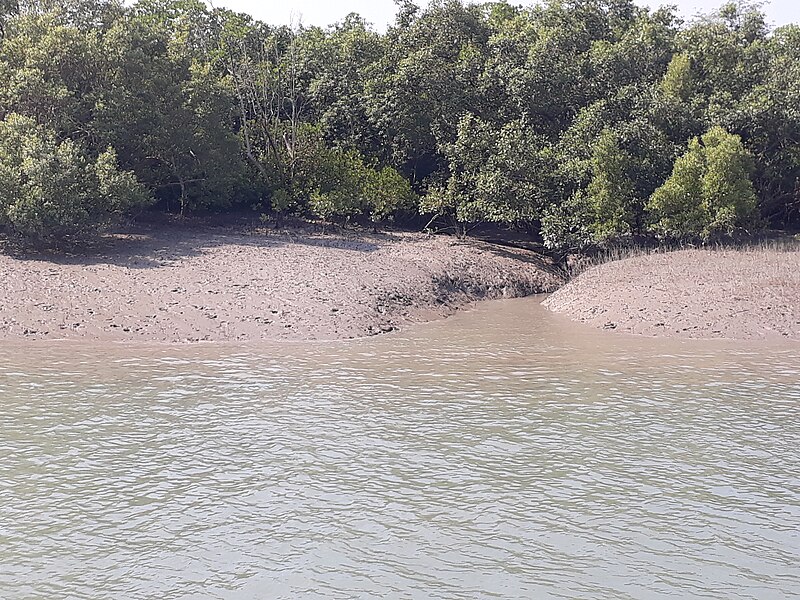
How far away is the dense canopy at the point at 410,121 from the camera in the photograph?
83.2 ft

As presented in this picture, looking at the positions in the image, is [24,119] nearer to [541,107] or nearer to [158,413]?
[158,413]

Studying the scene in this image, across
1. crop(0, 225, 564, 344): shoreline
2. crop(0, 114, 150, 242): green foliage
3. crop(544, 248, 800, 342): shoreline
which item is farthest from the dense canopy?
crop(544, 248, 800, 342): shoreline

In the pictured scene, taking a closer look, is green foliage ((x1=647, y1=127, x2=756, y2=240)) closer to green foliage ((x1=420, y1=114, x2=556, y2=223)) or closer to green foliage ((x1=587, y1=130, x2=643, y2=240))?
green foliage ((x1=587, y1=130, x2=643, y2=240))

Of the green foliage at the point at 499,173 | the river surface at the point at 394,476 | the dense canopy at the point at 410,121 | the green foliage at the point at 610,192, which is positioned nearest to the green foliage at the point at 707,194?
the dense canopy at the point at 410,121

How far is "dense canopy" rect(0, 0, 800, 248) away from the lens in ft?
83.2

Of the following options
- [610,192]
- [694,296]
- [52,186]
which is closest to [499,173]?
[610,192]

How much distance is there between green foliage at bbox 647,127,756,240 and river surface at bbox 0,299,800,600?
9.66 m

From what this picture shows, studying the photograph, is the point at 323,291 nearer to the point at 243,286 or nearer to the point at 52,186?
the point at 243,286

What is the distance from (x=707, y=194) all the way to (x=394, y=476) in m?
19.1

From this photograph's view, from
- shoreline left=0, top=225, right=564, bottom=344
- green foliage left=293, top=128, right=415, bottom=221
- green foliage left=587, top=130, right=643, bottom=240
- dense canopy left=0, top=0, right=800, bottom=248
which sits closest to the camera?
shoreline left=0, top=225, right=564, bottom=344

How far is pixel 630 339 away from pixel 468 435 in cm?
864

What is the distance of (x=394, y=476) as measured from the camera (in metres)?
11.0

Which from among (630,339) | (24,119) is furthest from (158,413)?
(24,119)

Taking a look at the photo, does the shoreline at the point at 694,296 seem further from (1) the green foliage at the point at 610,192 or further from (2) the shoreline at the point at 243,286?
(2) the shoreline at the point at 243,286
